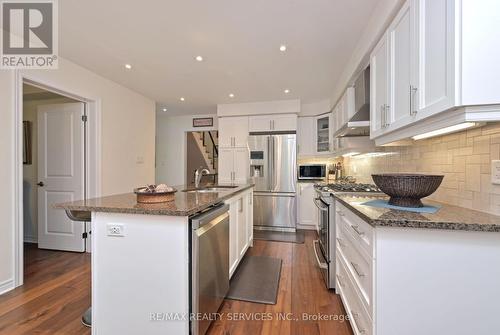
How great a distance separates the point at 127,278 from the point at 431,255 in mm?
1708

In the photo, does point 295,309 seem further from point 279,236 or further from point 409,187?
point 279,236

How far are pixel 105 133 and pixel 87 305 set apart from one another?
2281 mm

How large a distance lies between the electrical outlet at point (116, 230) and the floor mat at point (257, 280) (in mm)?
1196

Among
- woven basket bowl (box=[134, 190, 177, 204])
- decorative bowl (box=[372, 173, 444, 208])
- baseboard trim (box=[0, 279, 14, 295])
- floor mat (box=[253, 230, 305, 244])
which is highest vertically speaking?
decorative bowl (box=[372, 173, 444, 208])

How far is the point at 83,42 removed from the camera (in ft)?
7.95

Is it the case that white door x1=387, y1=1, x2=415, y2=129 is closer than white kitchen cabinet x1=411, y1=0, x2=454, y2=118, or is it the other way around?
white kitchen cabinet x1=411, y1=0, x2=454, y2=118

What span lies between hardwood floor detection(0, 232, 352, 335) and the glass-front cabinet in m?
2.42

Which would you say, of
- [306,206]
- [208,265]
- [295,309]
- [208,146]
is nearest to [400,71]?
[208,265]

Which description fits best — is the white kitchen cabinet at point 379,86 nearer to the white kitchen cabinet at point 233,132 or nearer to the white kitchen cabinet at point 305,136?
the white kitchen cabinet at point 305,136

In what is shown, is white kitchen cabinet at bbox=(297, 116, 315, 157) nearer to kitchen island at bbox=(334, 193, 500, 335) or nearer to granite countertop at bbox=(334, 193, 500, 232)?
granite countertop at bbox=(334, 193, 500, 232)

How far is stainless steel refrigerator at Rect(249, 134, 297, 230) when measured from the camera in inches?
171

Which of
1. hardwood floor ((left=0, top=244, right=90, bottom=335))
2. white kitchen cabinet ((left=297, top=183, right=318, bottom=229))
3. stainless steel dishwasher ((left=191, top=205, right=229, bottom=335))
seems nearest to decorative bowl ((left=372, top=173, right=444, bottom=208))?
stainless steel dishwasher ((left=191, top=205, right=229, bottom=335))

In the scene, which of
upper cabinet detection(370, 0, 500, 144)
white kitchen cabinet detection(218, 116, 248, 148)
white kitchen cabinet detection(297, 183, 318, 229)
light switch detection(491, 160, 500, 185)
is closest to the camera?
upper cabinet detection(370, 0, 500, 144)

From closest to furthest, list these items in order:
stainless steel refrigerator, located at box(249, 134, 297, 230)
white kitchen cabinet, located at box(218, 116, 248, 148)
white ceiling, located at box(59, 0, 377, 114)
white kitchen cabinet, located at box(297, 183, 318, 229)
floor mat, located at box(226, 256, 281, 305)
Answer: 1. white ceiling, located at box(59, 0, 377, 114)
2. floor mat, located at box(226, 256, 281, 305)
3. stainless steel refrigerator, located at box(249, 134, 297, 230)
4. white kitchen cabinet, located at box(297, 183, 318, 229)
5. white kitchen cabinet, located at box(218, 116, 248, 148)
